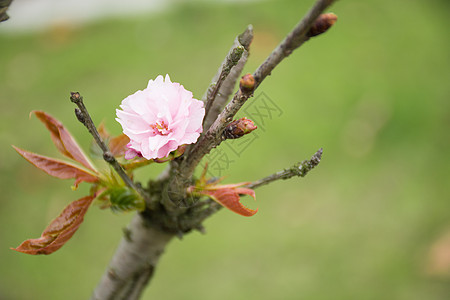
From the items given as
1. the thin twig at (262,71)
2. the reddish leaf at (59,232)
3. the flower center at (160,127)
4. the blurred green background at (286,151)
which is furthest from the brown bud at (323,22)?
the blurred green background at (286,151)

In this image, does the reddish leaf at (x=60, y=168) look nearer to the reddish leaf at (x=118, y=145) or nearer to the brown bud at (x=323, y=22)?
the reddish leaf at (x=118, y=145)

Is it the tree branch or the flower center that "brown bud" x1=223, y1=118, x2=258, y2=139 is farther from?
the tree branch

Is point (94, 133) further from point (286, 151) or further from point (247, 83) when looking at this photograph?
point (286, 151)

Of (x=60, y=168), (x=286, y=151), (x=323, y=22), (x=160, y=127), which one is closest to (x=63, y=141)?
(x=60, y=168)

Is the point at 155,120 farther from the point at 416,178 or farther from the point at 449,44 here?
the point at 449,44

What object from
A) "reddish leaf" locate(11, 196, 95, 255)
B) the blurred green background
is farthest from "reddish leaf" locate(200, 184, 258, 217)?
the blurred green background

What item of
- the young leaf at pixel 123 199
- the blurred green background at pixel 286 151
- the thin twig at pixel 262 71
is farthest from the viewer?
the blurred green background at pixel 286 151
